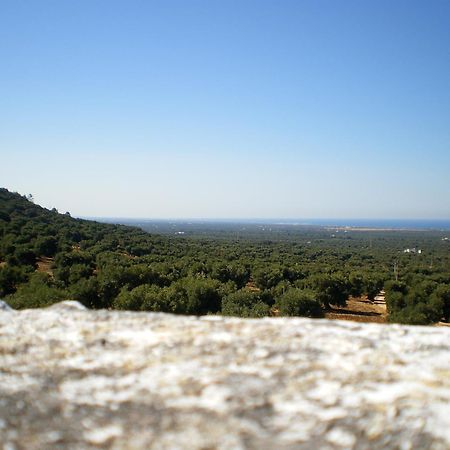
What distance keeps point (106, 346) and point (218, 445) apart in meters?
1.27

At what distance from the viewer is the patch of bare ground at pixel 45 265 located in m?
43.1

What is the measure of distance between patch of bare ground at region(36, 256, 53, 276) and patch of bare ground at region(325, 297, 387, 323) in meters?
35.0

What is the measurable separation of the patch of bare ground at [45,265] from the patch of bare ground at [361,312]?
115ft

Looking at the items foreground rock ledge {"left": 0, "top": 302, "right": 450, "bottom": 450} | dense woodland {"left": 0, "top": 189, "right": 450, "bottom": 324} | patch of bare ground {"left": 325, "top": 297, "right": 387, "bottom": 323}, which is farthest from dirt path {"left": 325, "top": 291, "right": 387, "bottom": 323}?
foreground rock ledge {"left": 0, "top": 302, "right": 450, "bottom": 450}

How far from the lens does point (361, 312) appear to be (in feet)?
133

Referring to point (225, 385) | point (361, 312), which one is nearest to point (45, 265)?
point (361, 312)

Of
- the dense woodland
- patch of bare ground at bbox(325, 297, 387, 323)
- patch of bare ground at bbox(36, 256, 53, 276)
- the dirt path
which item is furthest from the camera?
patch of bare ground at bbox(36, 256, 53, 276)

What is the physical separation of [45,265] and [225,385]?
165ft

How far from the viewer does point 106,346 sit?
2785mm

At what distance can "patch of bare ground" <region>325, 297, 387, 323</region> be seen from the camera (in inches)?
1442

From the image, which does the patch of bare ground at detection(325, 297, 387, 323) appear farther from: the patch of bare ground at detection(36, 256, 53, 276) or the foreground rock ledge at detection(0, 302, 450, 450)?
the patch of bare ground at detection(36, 256, 53, 276)

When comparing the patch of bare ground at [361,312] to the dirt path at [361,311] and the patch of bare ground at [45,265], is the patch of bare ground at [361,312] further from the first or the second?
the patch of bare ground at [45,265]

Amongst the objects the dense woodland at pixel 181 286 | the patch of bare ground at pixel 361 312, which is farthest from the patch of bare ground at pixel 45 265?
the patch of bare ground at pixel 361 312

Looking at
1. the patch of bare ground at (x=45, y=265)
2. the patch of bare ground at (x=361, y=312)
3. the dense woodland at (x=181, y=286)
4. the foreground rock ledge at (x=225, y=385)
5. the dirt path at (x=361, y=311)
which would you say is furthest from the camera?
the patch of bare ground at (x=45, y=265)
